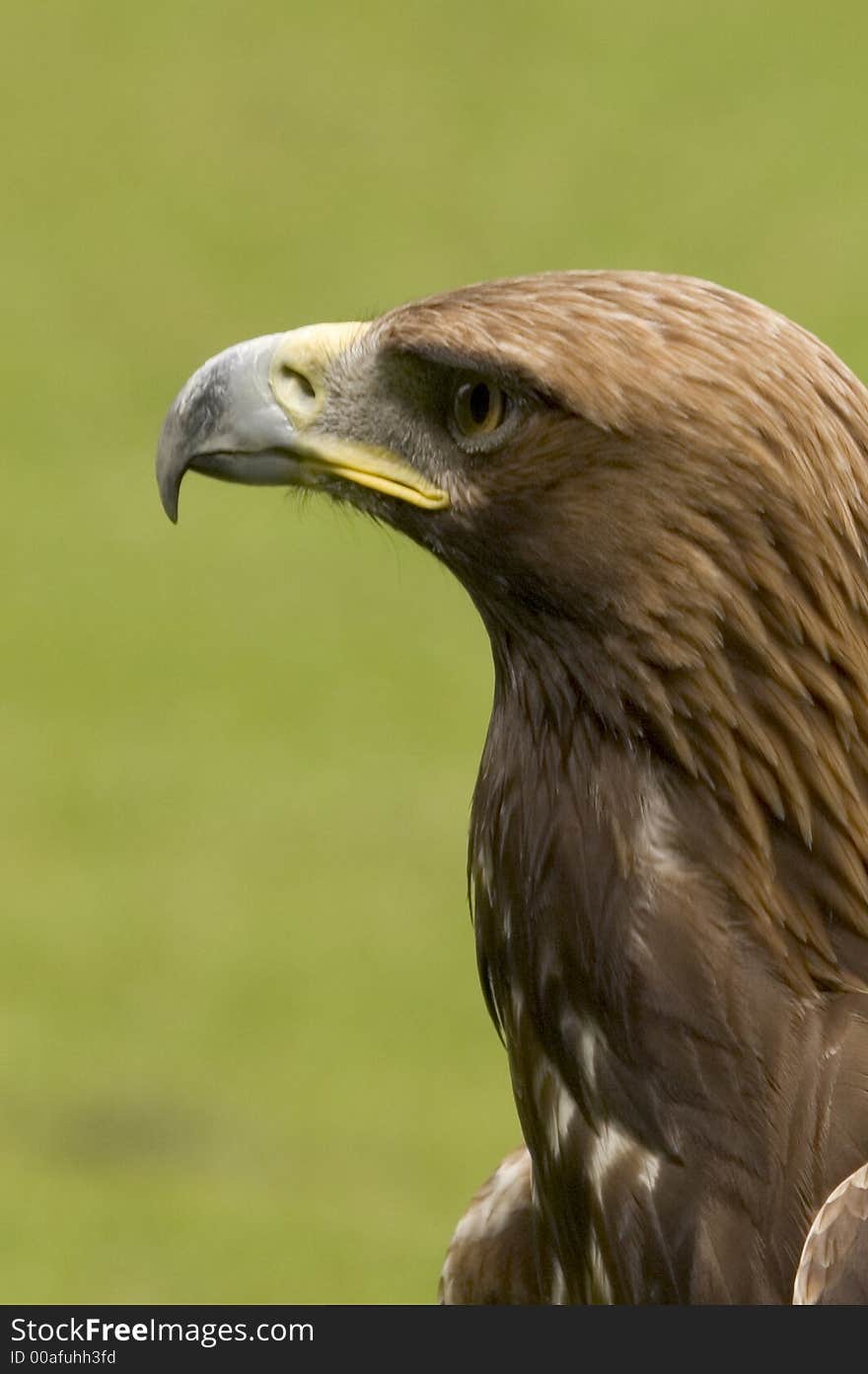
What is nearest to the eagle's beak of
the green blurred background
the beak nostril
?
the beak nostril

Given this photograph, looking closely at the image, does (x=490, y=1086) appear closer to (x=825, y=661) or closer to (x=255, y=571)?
(x=255, y=571)

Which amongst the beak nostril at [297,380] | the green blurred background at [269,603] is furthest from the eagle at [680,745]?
the green blurred background at [269,603]

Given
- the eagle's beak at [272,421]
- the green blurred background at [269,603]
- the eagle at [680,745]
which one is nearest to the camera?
the eagle at [680,745]

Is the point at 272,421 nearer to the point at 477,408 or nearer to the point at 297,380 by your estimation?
the point at 297,380

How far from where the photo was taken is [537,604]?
6.63ft

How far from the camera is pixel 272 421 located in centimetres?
215

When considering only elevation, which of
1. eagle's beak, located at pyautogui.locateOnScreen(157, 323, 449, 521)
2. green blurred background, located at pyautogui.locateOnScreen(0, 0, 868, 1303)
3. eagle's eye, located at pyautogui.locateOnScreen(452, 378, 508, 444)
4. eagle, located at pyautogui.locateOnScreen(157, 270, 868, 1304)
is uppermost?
A: green blurred background, located at pyautogui.locateOnScreen(0, 0, 868, 1303)

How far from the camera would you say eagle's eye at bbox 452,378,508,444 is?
2025 millimetres

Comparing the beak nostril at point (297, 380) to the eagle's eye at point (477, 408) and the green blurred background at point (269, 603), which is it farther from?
the green blurred background at point (269, 603)

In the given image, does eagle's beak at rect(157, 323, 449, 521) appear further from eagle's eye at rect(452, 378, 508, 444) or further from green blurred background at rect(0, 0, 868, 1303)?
→ green blurred background at rect(0, 0, 868, 1303)

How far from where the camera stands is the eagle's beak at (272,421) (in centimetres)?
214

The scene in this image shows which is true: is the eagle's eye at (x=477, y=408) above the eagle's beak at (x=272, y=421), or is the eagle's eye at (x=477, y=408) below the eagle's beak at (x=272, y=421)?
below

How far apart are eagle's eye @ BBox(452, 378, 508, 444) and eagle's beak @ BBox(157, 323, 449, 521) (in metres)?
0.08

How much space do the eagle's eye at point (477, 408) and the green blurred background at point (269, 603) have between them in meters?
0.66
